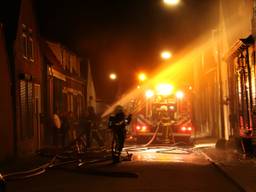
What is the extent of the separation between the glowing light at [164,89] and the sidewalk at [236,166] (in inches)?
327

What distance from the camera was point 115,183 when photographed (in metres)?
12.6

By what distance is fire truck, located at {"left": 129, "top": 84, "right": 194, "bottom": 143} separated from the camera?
1089 inches

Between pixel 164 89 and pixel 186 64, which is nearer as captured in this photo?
pixel 164 89

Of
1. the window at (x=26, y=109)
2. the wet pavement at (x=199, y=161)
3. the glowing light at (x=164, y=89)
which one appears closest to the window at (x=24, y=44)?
the window at (x=26, y=109)

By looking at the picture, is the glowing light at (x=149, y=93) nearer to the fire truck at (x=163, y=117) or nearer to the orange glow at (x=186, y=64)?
the fire truck at (x=163, y=117)

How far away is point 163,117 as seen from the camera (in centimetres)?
2883

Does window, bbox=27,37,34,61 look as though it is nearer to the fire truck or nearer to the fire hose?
the fire hose

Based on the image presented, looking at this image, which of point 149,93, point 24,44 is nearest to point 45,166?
point 24,44

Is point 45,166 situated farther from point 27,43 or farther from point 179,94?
point 179,94

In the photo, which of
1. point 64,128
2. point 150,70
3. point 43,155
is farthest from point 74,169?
point 150,70

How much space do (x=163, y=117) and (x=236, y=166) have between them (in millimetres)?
13341

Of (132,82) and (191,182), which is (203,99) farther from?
(191,182)

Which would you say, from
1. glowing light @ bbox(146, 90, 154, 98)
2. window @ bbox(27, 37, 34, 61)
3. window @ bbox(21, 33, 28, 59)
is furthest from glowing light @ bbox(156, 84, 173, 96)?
window @ bbox(21, 33, 28, 59)

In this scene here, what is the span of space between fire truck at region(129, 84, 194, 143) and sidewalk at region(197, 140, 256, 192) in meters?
5.76
